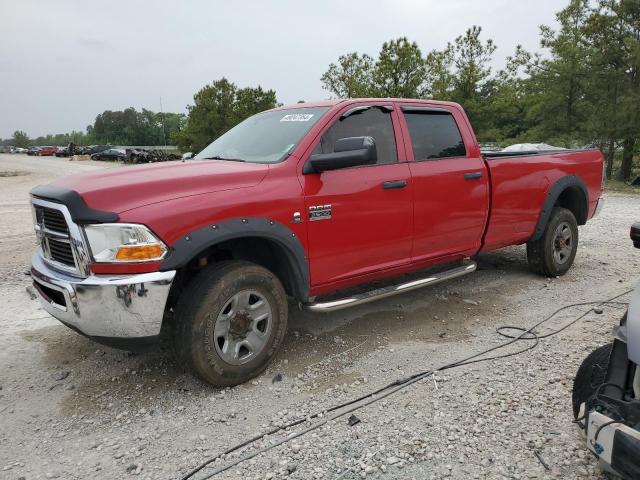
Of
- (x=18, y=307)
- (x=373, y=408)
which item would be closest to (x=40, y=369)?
(x=18, y=307)

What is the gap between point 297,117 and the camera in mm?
4074

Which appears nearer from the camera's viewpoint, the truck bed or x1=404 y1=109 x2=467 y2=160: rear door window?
x1=404 y1=109 x2=467 y2=160: rear door window

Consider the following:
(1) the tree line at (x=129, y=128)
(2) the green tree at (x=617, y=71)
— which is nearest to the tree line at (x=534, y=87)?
(2) the green tree at (x=617, y=71)

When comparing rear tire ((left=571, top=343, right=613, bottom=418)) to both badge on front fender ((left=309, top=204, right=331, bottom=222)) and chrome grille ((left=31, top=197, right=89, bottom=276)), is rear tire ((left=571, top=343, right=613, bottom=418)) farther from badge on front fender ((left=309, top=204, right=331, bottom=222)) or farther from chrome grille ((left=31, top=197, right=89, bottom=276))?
chrome grille ((left=31, top=197, right=89, bottom=276))

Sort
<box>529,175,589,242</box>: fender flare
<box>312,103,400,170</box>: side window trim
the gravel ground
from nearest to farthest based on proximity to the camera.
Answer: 1. the gravel ground
2. <box>312,103,400,170</box>: side window trim
3. <box>529,175,589,242</box>: fender flare

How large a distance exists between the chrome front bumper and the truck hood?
0.44 meters

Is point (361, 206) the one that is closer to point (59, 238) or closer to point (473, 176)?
point (473, 176)

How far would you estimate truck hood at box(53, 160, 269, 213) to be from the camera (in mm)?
2951

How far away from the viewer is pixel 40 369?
3.71 m

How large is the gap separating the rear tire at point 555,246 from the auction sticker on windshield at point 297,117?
3.21m

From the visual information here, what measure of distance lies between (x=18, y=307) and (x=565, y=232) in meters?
6.09

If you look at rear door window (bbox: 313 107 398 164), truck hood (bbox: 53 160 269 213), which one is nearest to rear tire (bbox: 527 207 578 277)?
rear door window (bbox: 313 107 398 164)

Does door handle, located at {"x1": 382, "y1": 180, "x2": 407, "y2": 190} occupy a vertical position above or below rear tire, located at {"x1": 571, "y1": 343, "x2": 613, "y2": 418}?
above

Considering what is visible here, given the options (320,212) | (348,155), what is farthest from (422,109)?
(320,212)
